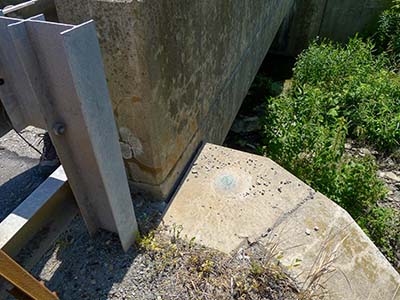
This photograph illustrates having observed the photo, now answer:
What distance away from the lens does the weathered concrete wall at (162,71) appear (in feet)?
4.41

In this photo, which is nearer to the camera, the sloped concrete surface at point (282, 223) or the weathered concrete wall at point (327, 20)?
the sloped concrete surface at point (282, 223)

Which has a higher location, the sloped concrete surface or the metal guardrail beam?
the metal guardrail beam

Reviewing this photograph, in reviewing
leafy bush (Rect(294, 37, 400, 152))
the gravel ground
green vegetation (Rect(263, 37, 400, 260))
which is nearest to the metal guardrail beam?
the gravel ground

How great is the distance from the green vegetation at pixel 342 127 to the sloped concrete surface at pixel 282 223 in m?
1.56

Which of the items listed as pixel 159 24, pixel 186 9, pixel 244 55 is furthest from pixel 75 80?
pixel 244 55

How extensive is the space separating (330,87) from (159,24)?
4.69 m

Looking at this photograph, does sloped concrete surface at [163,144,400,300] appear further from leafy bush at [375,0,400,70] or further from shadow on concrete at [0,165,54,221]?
leafy bush at [375,0,400,70]

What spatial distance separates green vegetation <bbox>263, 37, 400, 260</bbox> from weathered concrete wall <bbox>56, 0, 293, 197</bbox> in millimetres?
1398

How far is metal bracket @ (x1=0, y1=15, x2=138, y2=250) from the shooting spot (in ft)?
3.09

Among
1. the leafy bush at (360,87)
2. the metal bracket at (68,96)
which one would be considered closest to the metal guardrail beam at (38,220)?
the metal bracket at (68,96)

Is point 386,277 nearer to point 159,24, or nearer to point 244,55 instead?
point 159,24

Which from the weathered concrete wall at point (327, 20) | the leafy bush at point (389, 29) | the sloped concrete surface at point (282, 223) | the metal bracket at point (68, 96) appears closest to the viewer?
the metal bracket at point (68, 96)

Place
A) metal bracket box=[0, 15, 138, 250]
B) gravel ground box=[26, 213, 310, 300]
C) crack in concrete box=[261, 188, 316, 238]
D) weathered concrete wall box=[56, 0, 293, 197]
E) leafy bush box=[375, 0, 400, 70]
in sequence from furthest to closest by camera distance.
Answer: leafy bush box=[375, 0, 400, 70]
crack in concrete box=[261, 188, 316, 238]
gravel ground box=[26, 213, 310, 300]
weathered concrete wall box=[56, 0, 293, 197]
metal bracket box=[0, 15, 138, 250]

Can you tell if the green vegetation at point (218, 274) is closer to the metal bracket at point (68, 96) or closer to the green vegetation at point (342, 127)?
the metal bracket at point (68, 96)
